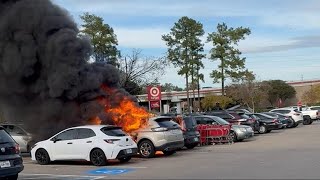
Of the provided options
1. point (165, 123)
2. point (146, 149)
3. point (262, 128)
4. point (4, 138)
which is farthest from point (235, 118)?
point (4, 138)

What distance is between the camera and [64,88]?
20.7 metres

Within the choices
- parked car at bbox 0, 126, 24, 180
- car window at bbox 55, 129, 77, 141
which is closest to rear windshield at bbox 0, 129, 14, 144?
parked car at bbox 0, 126, 24, 180

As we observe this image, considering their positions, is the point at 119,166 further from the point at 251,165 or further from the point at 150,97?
the point at 150,97

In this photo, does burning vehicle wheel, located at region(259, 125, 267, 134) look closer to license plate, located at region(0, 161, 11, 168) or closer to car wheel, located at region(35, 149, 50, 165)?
car wheel, located at region(35, 149, 50, 165)

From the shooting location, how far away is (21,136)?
71.2ft

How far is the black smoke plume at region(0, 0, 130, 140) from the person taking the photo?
2088 cm

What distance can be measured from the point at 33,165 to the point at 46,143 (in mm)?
946

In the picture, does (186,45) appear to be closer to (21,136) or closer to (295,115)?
(295,115)

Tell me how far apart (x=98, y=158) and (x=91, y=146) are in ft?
1.59

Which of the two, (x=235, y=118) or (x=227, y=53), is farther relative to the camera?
(x=227, y=53)

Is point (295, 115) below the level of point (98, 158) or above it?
above

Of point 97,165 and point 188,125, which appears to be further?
point 188,125

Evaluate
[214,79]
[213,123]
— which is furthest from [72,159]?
[214,79]

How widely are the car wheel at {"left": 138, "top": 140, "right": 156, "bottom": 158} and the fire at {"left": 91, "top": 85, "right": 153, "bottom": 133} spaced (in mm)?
736
